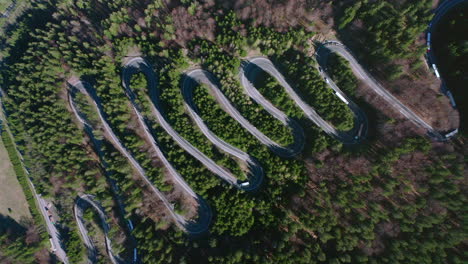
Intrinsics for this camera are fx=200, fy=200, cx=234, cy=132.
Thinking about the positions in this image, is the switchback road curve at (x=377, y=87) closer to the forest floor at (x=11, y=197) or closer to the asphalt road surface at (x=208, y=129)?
the asphalt road surface at (x=208, y=129)

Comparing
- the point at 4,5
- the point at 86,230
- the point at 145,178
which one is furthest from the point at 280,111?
the point at 4,5

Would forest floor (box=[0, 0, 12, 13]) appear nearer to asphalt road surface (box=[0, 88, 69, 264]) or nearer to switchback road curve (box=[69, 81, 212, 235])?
switchback road curve (box=[69, 81, 212, 235])

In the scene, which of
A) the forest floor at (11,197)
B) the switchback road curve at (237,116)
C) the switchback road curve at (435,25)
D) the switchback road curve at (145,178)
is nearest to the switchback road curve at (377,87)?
the switchback road curve at (435,25)

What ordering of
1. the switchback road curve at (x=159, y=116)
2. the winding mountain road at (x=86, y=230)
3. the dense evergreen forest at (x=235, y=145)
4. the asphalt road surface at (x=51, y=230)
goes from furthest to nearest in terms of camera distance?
the asphalt road surface at (x=51, y=230)
the winding mountain road at (x=86, y=230)
the switchback road curve at (x=159, y=116)
the dense evergreen forest at (x=235, y=145)

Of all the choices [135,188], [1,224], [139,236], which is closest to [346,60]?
[135,188]

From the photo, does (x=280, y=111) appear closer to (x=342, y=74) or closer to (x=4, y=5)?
(x=342, y=74)

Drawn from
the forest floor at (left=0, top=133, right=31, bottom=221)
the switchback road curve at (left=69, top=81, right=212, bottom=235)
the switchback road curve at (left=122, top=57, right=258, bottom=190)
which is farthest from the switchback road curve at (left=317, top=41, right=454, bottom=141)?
the forest floor at (left=0, top=133, right=31, bottom=221)
